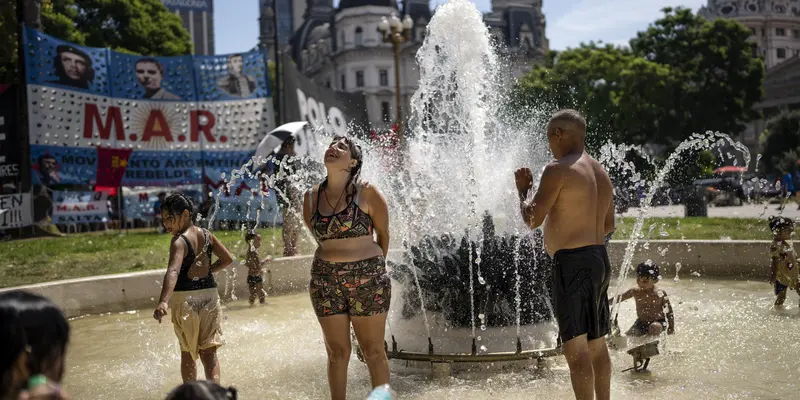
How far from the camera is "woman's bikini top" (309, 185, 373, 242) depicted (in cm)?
365

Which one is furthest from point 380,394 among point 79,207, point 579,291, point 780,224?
point 79,207

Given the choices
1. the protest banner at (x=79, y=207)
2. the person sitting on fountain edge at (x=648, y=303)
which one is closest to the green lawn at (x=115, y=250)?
the protest banner at (x=79, y=207)

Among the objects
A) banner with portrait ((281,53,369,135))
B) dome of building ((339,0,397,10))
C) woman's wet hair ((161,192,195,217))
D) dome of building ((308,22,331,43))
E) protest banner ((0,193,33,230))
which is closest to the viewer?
woman's wet hair ((161,192,195,217))

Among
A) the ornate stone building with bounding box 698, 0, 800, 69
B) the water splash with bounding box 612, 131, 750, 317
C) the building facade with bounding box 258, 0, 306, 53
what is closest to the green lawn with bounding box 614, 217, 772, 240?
the water splash with bounding box 612, 131, 750, 317

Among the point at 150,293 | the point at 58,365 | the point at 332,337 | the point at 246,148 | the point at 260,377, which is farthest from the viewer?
the point at 246,148

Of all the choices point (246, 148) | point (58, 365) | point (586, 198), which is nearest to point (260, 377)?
point (586, 198)

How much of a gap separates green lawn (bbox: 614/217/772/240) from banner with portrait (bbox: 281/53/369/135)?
27.1 feet

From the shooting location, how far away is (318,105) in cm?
2136

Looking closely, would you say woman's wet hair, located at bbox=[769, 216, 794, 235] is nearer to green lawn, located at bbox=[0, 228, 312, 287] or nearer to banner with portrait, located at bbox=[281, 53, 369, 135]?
green lawn, located at bbox=[0, 228, 312, 287]

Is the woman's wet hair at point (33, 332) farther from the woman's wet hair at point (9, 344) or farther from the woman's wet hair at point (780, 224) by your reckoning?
the woman's wet hair at point (780, 224)

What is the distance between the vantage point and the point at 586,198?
368cm

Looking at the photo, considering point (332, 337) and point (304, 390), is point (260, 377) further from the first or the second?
point (332, 337)

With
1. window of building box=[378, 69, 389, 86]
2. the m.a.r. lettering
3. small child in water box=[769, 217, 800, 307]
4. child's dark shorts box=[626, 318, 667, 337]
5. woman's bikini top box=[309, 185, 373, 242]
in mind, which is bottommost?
child's dark shorts box=[626, 318, 667, 337]

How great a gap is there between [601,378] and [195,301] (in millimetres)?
2330
